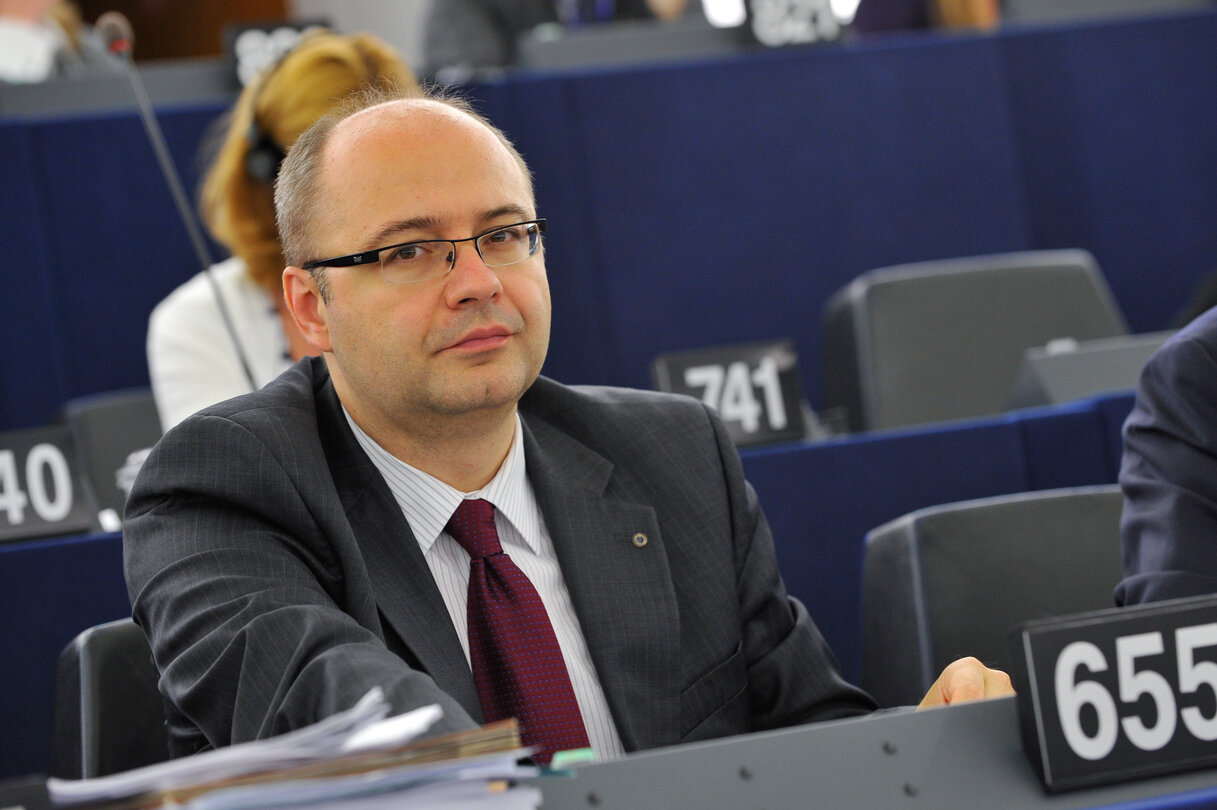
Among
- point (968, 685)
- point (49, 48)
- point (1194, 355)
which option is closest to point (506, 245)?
point (968, 685)

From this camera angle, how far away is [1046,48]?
3525 millimetres

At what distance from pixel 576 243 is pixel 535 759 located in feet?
6.90

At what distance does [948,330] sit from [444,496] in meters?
1.59

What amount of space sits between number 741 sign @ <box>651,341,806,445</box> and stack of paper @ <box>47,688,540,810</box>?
143 centimetres

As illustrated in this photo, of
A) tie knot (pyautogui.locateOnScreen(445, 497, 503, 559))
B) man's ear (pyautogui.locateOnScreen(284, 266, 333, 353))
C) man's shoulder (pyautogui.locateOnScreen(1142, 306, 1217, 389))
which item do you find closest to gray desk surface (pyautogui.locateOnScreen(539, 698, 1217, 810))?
tie knot (pyautogui.locateOnScreen(445, 497, 503, 559))

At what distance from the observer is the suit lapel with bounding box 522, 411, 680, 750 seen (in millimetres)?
1293

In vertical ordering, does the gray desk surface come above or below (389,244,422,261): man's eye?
below

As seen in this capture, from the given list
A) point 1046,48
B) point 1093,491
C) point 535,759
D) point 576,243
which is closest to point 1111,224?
point 1046,48

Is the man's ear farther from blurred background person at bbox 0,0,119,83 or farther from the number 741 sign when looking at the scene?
blurred background person at bbox 0,0,119,83

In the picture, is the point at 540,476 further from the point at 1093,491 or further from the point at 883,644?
the point at 1093,491

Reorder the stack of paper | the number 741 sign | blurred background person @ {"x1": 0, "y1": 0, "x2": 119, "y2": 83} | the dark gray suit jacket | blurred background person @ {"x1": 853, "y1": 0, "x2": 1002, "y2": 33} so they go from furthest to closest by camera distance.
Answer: blurred background person @ {"x1": 853, "y1": 0, "x2": 1002, "y2": 33}
blurred background person @ {"x1": 0, "y1": 0, "x2": 119, "y2": 83}
the number 741 sign
the dark gray suit jacket
the stack of paper

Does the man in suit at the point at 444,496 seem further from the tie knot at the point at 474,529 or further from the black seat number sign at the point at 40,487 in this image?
the black seat number sign at the point at 40,487

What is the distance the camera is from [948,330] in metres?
2.69

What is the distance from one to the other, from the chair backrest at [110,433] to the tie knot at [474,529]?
124cm
